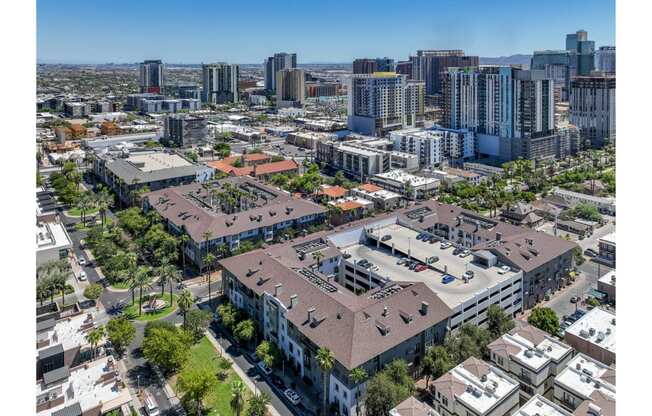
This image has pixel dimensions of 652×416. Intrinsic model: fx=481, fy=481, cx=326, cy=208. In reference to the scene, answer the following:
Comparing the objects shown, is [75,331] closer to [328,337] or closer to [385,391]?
[328,337]

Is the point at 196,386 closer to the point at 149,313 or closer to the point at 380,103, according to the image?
the point at 149,313

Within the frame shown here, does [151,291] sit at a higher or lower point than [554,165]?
lower

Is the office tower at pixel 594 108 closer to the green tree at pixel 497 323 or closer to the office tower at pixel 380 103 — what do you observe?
the office tower at pixel 380 103

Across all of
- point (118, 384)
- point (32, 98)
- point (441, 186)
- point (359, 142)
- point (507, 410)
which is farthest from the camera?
point (359, 142)

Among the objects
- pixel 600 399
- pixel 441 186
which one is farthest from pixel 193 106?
pixel 600 399

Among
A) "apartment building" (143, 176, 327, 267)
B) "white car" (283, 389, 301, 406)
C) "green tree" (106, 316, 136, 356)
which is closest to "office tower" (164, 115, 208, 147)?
"apartment building" (143, 176, 327, 267)
